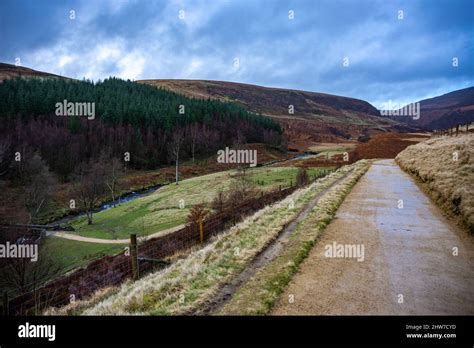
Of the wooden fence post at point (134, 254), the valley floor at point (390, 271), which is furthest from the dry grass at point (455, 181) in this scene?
the wooden fence post at point (134, 254)

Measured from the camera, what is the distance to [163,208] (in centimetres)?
5159

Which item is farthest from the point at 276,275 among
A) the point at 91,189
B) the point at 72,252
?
the point at 91,189

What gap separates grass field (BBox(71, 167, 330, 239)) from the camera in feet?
143

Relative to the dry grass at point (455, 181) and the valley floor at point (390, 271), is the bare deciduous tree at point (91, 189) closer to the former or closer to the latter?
the dry grass at point (455, 181)

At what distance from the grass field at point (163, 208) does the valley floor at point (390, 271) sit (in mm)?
29923

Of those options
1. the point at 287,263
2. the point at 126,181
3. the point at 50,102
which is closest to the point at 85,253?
the point at 287,263

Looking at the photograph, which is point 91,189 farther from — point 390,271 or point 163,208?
point 390,271

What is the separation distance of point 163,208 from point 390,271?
147 ft

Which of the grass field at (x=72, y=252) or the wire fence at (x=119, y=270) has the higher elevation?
the wire fence at (x=119, y=270)

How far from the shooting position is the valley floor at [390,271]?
7590 mm

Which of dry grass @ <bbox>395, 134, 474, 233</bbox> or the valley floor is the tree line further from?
the valley floor

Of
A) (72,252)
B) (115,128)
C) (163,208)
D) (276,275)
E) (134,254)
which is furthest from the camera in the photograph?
(115,128)

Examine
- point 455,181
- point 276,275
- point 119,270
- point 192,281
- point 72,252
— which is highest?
point 455,181

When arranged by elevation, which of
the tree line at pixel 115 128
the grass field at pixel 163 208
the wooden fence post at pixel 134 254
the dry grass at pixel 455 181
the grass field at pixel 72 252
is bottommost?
the grass field at pixel 72 252
